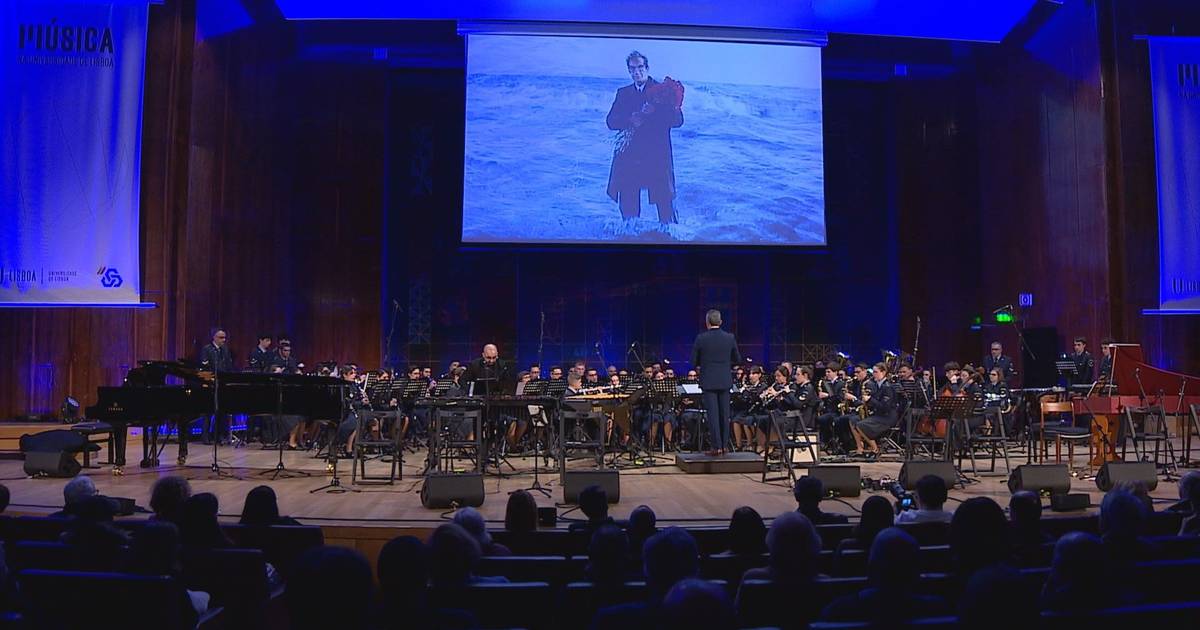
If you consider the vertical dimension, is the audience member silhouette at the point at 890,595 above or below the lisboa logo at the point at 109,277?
below

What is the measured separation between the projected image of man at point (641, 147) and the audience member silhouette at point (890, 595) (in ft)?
44.0

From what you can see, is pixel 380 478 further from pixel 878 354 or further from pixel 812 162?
pixel 878 354

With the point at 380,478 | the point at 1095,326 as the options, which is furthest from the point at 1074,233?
the point at 380,478

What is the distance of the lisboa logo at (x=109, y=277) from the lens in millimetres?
12633

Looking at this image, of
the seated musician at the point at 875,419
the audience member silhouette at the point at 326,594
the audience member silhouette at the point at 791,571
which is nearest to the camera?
the audience member silhouette at the point at 326,594

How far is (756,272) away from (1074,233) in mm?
5767

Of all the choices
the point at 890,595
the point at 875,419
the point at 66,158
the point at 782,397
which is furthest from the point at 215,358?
the point at 890,595

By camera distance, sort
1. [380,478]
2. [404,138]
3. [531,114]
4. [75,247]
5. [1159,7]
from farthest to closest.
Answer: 1. [404,138]
2. [531,114]
3. [1159,7]
4. [75,247]
5. [380,478]

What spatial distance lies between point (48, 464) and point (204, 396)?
1.60 metres

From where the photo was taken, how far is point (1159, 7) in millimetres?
14242

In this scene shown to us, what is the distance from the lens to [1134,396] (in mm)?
9688

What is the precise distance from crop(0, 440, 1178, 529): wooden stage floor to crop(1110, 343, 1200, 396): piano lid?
48.6 inches

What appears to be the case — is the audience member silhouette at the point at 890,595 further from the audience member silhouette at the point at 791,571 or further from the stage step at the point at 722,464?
the stage step at the point at 722,464

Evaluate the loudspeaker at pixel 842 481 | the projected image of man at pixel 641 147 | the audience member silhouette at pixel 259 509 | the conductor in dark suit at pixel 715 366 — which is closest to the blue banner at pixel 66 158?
the projected image of man at pixel 641 147
